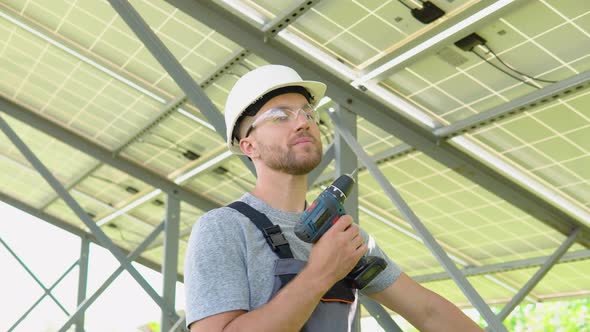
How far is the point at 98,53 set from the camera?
24.3 ft

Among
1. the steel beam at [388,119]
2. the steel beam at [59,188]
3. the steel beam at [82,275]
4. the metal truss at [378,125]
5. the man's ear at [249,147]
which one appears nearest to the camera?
the man's ear at [249,147]

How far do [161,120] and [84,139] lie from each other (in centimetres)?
188

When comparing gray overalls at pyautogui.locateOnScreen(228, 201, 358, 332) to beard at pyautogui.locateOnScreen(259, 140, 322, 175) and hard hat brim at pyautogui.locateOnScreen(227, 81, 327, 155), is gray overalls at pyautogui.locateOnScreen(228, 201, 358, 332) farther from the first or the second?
hard hat brim at pyautogui.locateOnScreen(227, 81, 327, 155)

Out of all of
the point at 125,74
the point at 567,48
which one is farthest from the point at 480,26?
the point at 125,74

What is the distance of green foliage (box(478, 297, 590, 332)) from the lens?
17.7 m

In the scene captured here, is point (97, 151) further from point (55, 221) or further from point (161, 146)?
point (55, 221)

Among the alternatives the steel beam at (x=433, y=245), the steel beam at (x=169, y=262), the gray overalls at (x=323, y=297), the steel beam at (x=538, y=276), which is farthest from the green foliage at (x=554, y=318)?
the gray overalls at (x=323, y=297)

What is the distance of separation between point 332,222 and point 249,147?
14.1 inches

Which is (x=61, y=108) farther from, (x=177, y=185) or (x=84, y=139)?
(x=177, y=185)

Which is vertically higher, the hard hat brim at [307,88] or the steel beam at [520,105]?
the steel beam at [520,105]

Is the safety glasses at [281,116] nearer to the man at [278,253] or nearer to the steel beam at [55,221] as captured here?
the man at [278,253]

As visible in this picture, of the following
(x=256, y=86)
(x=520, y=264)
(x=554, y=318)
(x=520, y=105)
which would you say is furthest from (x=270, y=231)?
(x=554, y=318)

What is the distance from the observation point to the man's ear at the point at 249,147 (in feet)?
6.34

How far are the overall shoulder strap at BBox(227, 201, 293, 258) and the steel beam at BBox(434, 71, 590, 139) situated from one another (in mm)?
3848
